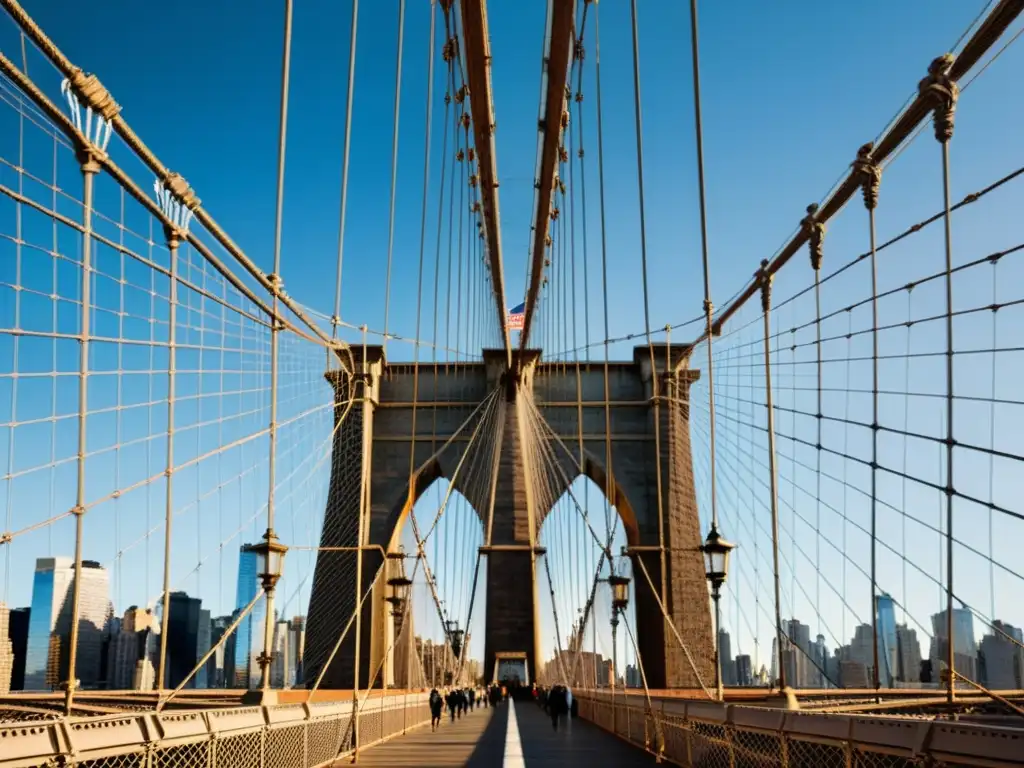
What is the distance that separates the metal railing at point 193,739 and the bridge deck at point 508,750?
0.69 meters

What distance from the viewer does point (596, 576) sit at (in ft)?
71.7

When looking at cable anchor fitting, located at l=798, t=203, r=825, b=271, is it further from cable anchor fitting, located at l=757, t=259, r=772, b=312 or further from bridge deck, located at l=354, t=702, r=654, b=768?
bridge deck, located at l=354, t=702, r=654, b=768

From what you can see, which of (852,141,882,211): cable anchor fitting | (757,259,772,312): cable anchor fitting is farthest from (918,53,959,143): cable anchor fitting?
(757,259,772,312): cable anchor fitting

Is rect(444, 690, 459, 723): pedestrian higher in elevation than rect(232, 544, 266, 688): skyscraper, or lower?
lower

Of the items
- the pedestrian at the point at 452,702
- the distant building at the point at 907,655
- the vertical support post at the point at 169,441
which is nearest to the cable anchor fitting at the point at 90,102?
the vertical support post at the point at 169,441

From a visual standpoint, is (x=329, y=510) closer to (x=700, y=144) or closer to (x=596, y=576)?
(x=596, y=576)

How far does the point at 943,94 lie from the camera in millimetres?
6766

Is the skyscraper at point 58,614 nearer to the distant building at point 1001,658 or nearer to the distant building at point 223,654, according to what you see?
the distant building at point 223,654

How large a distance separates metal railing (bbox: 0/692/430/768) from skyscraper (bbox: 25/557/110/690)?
1.51 m

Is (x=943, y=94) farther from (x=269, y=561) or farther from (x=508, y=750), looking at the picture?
(x=508, y=750)

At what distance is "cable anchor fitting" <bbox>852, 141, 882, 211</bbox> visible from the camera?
8.66m

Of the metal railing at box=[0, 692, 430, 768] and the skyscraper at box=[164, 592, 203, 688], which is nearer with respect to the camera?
the metal railing at box=[0, 692, 430, 768]

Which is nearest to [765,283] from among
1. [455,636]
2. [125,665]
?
[125,665]

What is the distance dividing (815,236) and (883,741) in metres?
6.98
